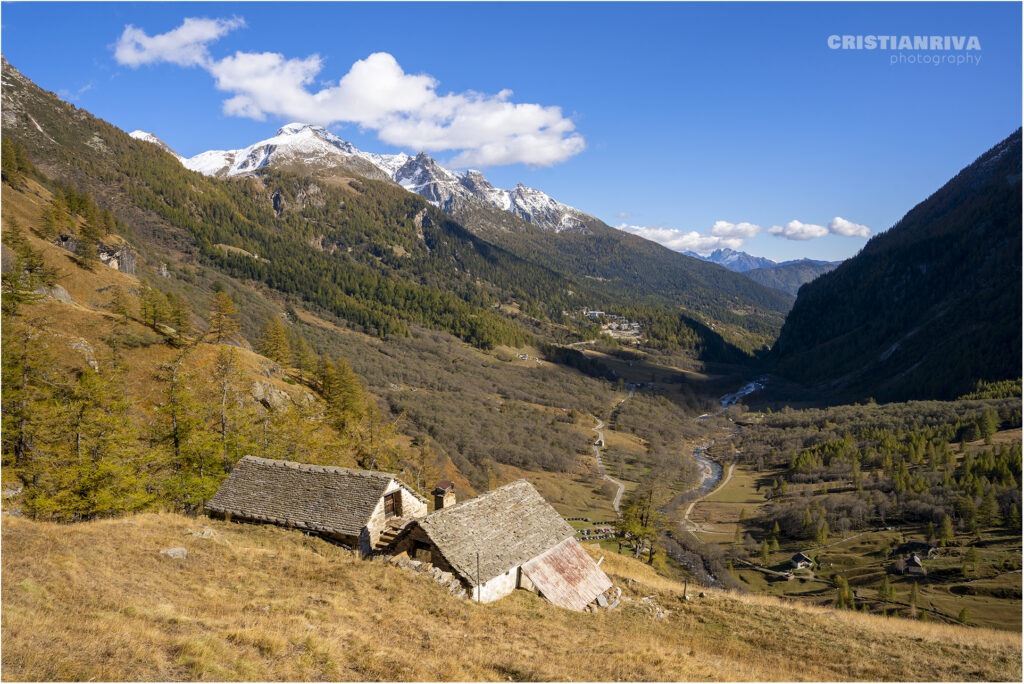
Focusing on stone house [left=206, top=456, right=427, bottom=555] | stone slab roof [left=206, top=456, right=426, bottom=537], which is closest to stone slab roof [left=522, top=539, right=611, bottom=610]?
stone house [left=206, top=456, right=427, bottom=555]

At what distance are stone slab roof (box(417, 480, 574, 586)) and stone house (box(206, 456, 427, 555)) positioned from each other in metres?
3.81

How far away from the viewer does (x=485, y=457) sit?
87.6 meters

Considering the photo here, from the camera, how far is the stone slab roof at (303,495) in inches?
1027

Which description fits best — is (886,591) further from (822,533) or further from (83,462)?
(83,462)

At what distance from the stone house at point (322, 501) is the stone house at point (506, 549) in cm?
220

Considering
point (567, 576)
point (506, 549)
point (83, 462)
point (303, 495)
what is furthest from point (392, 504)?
point (83, 462)

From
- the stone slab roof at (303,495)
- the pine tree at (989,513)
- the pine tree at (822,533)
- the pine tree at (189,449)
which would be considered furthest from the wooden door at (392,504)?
the pine tree at (989,513)

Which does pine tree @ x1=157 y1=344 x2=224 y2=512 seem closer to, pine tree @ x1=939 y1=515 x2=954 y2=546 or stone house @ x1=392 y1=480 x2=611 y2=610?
stone house @ x1=392 y1=480 x2=611 y2=610

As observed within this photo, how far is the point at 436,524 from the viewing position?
24.1m

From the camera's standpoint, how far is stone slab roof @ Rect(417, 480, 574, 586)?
76.9 feet

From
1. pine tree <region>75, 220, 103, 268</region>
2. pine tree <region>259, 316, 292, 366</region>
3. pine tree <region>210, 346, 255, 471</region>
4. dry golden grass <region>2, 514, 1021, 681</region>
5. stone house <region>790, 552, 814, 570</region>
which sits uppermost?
pine tree <region>75, 220, 103, 268</region>

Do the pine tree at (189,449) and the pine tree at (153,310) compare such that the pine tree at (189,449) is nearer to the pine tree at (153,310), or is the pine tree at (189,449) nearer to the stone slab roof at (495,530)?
the stone slab roof at (495,530)

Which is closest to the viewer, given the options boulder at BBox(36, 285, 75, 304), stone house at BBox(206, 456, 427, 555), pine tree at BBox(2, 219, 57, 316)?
stone house at BBox(206, 456, 427, 555)

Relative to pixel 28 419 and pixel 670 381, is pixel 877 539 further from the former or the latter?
pixel 670 381
